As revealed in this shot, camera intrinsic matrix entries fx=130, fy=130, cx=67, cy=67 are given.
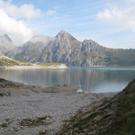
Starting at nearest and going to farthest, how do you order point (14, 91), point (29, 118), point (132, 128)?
point (132, 128) < point (29, 118) < point (14, 91)

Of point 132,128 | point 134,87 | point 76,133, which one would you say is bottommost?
point 76,133

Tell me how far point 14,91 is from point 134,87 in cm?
4219

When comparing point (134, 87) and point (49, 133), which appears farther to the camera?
point (134, 87)

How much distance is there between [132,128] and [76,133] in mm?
6518

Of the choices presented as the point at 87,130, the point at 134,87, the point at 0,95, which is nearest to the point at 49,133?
the point at 87,130

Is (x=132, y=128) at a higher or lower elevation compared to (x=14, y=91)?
higher

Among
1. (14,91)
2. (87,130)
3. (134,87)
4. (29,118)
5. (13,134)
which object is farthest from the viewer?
(14,91)

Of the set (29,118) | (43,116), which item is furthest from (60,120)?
(29,118)

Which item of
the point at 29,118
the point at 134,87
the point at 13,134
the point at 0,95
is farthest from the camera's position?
the point at 0,95

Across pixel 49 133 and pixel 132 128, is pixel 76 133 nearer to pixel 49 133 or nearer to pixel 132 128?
pixel 49 133

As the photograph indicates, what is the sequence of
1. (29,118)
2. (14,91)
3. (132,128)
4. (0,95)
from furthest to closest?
(14,91) < (0,95) < (29,118) < (132,128)

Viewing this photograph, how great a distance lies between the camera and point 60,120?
74.5 feet

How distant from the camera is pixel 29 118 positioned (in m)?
23.2

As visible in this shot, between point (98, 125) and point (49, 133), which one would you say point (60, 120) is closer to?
point (49, 133)
